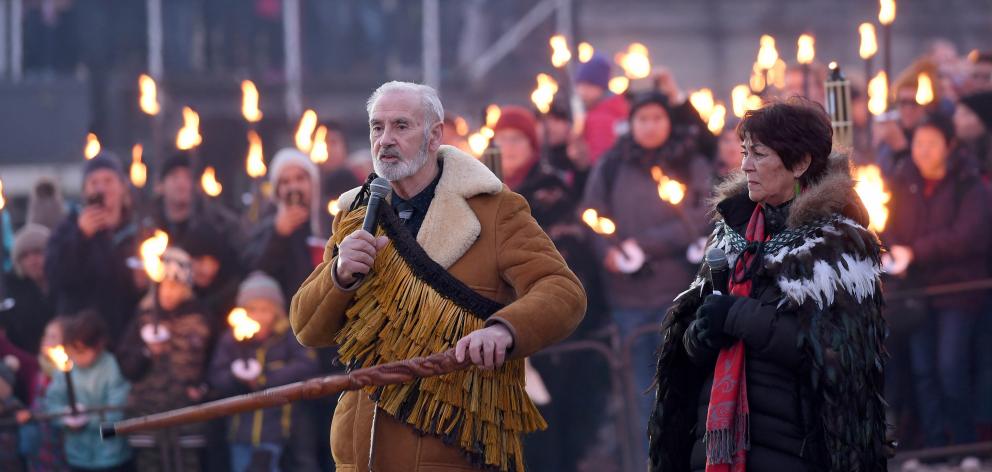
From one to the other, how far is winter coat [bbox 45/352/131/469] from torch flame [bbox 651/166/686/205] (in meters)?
3.49

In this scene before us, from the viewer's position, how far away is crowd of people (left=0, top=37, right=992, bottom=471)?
9312mm

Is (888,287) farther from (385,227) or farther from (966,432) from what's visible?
(385,227)

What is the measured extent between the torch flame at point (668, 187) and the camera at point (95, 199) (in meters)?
3.56

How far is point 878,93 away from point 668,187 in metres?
1.33

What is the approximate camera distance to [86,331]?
9.60 m

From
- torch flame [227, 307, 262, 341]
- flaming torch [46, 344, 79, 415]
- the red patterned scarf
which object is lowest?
the red patterned scarf

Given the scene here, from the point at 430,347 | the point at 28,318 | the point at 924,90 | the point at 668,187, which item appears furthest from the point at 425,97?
the point at 28,318

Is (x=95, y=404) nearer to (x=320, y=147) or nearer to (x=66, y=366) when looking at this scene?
(x=66, y=366)

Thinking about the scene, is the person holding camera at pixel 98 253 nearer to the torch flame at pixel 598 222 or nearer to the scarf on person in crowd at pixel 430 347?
the torch flame at pixel 598 222

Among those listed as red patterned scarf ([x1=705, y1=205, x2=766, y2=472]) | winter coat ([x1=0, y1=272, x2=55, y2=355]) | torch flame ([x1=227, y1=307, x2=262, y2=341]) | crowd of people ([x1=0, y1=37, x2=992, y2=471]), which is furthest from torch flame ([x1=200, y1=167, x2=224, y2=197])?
red patterned scarf ([x1=705, y1=205, x2=766, y2=472])

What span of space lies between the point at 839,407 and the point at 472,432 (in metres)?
1.14

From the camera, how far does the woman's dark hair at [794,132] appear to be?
15.4 ft

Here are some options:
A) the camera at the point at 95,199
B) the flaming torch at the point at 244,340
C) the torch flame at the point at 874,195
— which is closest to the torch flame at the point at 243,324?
the flaming torch at the point at 244,340

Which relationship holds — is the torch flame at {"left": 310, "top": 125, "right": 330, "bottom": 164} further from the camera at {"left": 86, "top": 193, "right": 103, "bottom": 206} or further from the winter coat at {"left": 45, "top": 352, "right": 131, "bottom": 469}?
the winter coat at {"left": 45, "top": 352, "right": 131, "bottom": 469}
